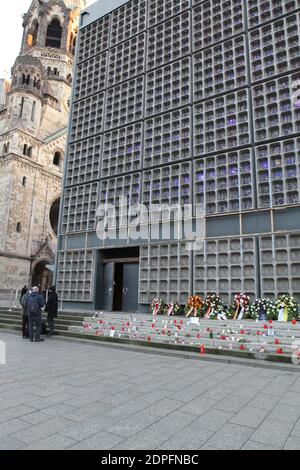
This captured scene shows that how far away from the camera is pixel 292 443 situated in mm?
3078

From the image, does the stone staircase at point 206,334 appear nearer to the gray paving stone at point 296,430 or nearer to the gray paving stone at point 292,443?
the gray paving stone at point 296,430

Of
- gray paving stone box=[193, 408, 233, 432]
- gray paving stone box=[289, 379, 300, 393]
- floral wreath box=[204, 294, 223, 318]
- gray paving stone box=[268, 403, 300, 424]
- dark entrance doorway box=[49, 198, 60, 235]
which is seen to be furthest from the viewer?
dark entrance doorway box=[49, 198, 60, 235]

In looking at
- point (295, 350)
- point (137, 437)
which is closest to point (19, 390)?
point (137, 437)

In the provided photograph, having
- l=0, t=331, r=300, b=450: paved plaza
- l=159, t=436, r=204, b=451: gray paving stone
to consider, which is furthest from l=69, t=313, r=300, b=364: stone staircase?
l=159, t=436, r=204, b=451: gray paving stone

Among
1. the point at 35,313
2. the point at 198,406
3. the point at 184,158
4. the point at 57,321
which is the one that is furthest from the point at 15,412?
the point at 184,158

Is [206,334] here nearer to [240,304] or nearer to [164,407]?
[240,304]

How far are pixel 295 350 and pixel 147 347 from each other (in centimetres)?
370

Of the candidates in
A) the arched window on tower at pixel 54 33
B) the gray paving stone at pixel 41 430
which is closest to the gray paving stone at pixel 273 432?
the gray paving stone at pixel 41 430

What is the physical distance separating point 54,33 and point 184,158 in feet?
151

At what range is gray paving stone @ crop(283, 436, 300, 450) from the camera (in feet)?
9.81

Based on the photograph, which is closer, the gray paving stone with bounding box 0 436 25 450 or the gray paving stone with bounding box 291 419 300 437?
the gray paving stone with bounding box 0 436 25 450

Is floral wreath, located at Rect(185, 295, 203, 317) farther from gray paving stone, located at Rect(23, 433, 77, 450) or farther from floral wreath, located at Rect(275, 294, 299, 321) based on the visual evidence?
gray paving stone, located at Rect(23, 433, 77, 450)

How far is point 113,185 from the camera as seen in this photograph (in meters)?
14.7

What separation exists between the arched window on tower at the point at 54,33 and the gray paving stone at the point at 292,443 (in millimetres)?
54667
